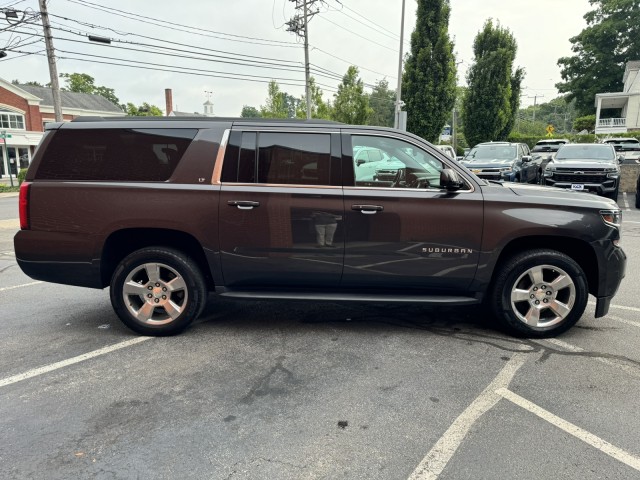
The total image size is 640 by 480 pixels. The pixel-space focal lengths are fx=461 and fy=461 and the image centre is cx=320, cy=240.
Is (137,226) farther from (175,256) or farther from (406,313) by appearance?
(406,313)

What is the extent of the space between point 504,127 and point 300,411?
29.5 meters

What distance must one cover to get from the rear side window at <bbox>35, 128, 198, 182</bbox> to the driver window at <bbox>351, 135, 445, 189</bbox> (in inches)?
58.6

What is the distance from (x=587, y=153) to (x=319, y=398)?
13.7 m

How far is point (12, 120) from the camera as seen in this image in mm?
39719

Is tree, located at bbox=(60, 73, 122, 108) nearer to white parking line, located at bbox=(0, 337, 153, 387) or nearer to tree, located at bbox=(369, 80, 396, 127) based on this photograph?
tree, located at bbox=(369, 80, 396, 127)

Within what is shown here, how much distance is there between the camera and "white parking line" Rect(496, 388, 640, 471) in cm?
251

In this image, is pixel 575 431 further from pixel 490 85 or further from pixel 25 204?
pixel 490 85

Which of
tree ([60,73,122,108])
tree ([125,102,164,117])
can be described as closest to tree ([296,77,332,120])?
tree ([125,102,164,117])

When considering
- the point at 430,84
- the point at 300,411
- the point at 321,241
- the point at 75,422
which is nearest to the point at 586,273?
the point at 321,241

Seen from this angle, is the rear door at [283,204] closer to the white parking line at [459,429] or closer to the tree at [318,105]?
the white parking line at [459,429]

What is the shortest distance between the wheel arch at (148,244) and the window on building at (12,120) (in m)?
43.8

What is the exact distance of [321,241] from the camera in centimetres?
402

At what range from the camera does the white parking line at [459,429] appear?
7.97ft

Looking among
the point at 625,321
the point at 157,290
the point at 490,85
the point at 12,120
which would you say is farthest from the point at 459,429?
the point at 12,120
